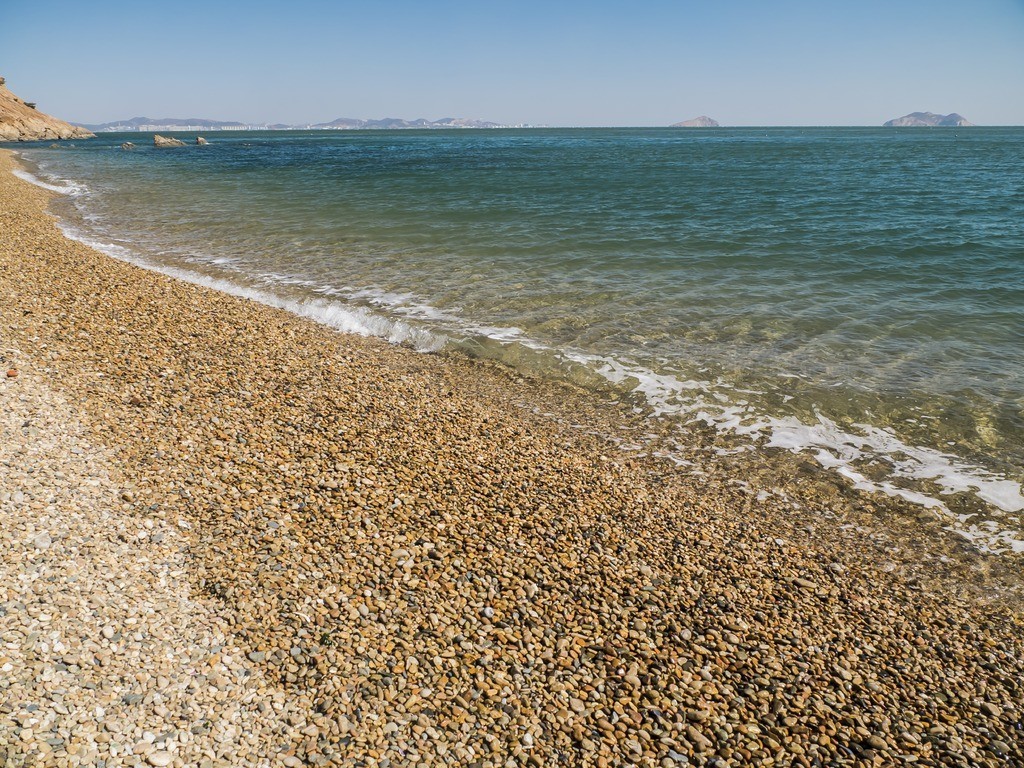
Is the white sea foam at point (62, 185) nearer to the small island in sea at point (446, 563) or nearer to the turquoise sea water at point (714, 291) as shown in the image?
the turquoise sea water at point (714, 291)

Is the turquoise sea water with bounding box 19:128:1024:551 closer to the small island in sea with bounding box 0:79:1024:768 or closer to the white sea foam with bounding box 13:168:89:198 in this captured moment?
the small island in sea with bounding box 0:79:1024:768

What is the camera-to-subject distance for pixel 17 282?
1222 centimetres

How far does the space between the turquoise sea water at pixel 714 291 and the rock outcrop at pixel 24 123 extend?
78762mm

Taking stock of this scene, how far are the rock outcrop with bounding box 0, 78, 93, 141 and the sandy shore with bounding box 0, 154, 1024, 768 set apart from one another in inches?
4332

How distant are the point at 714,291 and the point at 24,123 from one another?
12005 cm

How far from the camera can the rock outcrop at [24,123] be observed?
89.4 meters

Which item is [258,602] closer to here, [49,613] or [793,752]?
[49,613]

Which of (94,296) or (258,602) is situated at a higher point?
(94,296)

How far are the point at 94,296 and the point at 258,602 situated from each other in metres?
9.68

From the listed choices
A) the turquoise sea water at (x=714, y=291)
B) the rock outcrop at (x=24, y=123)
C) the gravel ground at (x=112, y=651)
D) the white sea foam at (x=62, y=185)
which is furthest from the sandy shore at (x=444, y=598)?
the rock outcrop at (x=24, y=123)

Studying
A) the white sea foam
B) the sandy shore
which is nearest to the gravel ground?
the sandy shore

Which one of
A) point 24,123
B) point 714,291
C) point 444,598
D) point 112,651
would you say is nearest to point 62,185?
point 714,291

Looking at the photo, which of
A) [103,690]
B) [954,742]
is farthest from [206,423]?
[954,742]

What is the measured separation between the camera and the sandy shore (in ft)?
13.2
